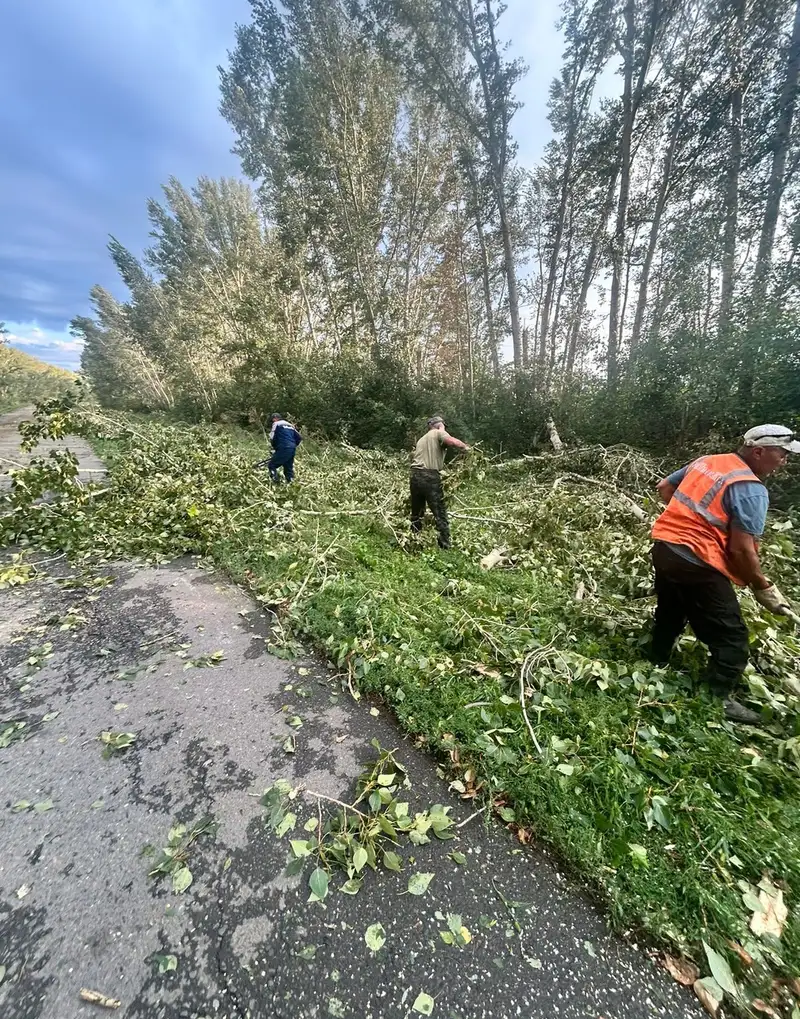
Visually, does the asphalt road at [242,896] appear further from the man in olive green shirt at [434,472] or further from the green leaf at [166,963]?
the man in olive green shirt at [434,472]

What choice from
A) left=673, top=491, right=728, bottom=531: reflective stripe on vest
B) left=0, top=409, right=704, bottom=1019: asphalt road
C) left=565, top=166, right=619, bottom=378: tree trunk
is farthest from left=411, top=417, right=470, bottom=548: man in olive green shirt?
left=565, top=166, right=619, bottom=378: tree trunk

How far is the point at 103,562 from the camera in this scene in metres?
4.62

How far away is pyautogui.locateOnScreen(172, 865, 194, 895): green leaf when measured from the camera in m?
1.61

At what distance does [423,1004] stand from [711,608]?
7.52 feet

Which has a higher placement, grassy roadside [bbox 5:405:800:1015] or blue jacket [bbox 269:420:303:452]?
blue jacket [bbox 269:420:303:452]

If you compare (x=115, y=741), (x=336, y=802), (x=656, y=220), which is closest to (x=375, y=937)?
(x=336, y=802)

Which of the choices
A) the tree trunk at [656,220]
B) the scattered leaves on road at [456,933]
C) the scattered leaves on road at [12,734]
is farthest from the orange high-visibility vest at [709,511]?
the tree trunk at [656,220]

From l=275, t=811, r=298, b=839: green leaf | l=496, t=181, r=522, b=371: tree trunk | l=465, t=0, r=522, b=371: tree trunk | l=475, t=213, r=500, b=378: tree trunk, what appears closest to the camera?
l=275, t=811, r=298, b=839: green leaf

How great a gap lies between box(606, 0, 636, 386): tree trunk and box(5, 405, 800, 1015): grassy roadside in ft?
18.6

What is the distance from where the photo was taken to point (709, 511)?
221 centimetres

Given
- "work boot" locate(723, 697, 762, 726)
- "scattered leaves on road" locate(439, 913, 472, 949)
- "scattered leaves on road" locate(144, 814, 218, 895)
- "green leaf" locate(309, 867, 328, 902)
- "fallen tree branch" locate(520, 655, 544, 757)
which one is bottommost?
"scattered leaves on road" locate(439, 913, 472, 949)

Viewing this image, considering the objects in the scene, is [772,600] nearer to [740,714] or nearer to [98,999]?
[740,714]

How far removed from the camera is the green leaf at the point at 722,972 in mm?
1302

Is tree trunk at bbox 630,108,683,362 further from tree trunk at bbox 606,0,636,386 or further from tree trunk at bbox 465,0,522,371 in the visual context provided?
tree trunk at bbox 465,0,522,371
